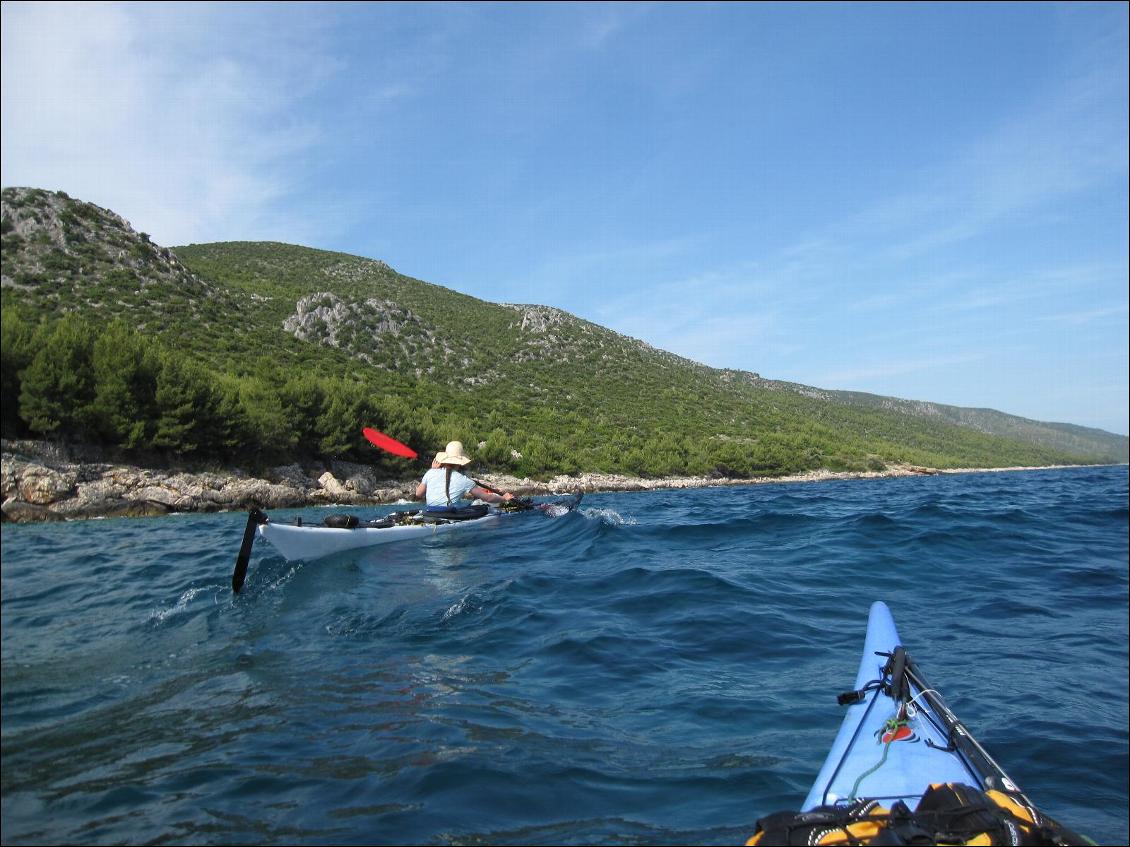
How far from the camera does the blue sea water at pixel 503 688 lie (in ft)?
10.3

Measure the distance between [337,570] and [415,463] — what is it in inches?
1096

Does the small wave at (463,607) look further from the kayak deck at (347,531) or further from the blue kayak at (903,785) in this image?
the blue kayak at (903,785)

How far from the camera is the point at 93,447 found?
625 cm

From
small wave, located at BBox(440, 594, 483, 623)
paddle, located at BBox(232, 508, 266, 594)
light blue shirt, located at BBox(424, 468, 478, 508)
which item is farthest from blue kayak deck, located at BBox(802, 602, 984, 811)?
light blue shirt, located at BBox(424, 468, 478, 508)

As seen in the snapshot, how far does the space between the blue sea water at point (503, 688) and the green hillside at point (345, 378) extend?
4.58 ft

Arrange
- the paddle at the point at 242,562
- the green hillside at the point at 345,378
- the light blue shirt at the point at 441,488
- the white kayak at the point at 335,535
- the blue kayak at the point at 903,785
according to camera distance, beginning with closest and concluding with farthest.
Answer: the blue kayak at the point at 903,785 → the green hillside at the point at 345,378 → the paddle at the point at 242,562 → the white kayak at the point at 335,535 → the light blue shirt at the point at 441,488

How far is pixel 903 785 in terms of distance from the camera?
10.2ft

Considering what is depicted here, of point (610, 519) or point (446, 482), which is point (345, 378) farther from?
point (610, 519)

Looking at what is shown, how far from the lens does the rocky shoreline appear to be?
4.47 m

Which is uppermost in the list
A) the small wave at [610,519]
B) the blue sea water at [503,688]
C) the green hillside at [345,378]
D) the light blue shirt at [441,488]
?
the green hillside at [345,378]

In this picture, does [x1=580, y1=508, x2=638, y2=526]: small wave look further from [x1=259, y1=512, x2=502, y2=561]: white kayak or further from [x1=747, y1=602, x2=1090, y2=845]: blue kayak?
[x1=747, y1=602, x2=1090, y2=845]: blue kayak

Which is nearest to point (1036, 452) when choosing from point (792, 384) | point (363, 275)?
point (792, 384)

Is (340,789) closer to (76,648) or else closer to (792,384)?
(76,648)

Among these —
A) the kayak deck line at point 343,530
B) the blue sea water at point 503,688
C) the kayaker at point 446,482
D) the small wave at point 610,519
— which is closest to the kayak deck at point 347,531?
the kayak deck line at point 343,530
